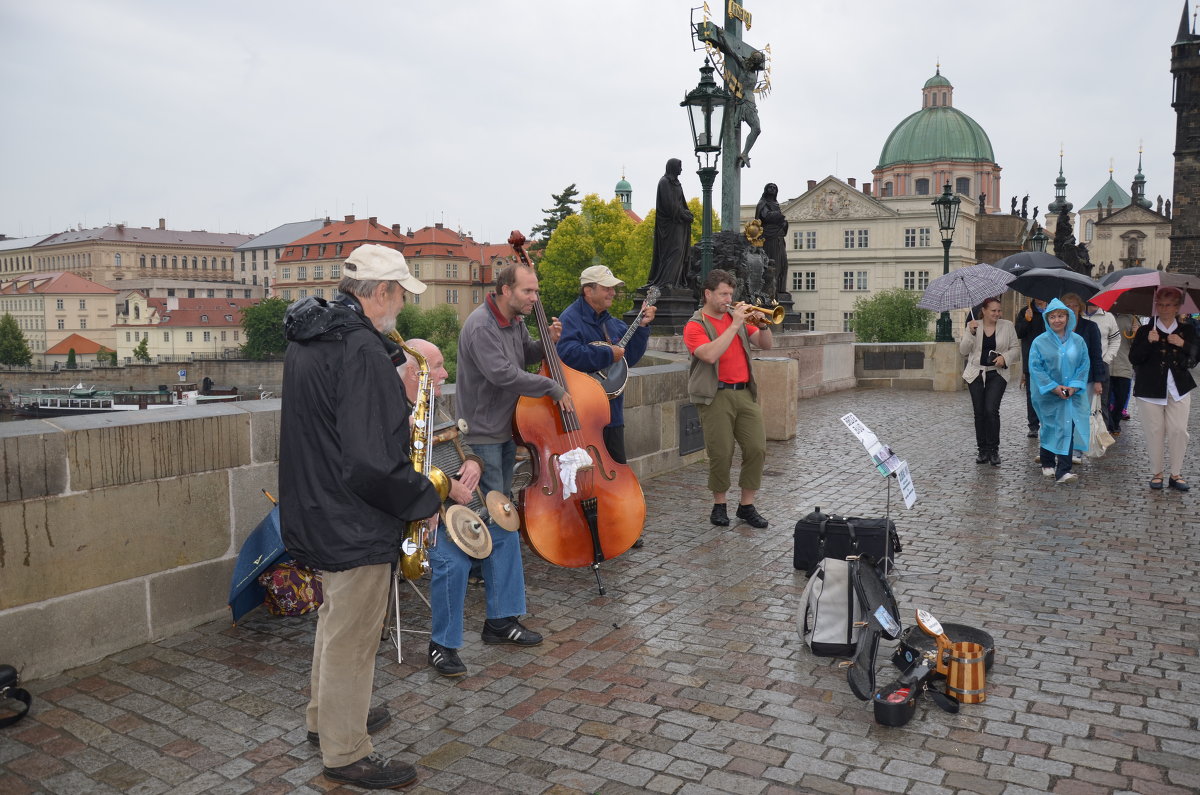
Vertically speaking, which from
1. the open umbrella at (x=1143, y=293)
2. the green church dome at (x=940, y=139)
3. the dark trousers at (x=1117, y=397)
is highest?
the green church dome at (x=940, y=139)

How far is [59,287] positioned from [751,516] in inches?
5591

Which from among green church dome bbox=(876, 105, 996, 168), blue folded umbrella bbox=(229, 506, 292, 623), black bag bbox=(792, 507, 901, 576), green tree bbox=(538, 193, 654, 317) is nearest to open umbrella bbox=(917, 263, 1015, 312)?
black bag bbox=(792, 507, 901, 576)

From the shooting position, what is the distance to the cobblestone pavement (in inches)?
146

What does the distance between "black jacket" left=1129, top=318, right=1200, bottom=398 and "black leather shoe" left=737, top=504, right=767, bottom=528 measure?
4.03 meters

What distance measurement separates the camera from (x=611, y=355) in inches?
260

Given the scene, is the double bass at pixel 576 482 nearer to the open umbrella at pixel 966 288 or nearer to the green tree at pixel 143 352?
the open umbrella at pixel 966 288

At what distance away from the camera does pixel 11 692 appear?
410 centimetres

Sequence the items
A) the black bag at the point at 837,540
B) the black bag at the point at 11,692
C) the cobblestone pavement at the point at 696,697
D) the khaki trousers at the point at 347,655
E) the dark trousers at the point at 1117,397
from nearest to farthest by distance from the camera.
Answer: the khaki trousers at the point at 347,655
the cobblestone pavement at the point at 696,697
the black bag at the point at 11,692
the black bag at the point at 837,540
the dark trousers at the point at 1117,397

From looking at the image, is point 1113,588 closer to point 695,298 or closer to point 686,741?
point 686,741

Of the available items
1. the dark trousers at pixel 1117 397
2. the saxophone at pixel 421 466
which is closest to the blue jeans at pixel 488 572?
the saxophone at pixel 421 466

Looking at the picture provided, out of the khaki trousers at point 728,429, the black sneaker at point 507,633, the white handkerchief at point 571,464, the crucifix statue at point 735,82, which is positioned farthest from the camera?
the crucifix statue at point 735,82

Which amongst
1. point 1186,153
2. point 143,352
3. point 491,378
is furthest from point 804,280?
point 143,352

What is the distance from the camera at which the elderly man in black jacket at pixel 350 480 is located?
3391mm

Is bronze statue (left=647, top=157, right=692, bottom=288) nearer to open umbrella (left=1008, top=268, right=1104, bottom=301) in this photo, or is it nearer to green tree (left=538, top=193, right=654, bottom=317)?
open umbrella (left=1008, top=268, right=1104, bottom=301)
